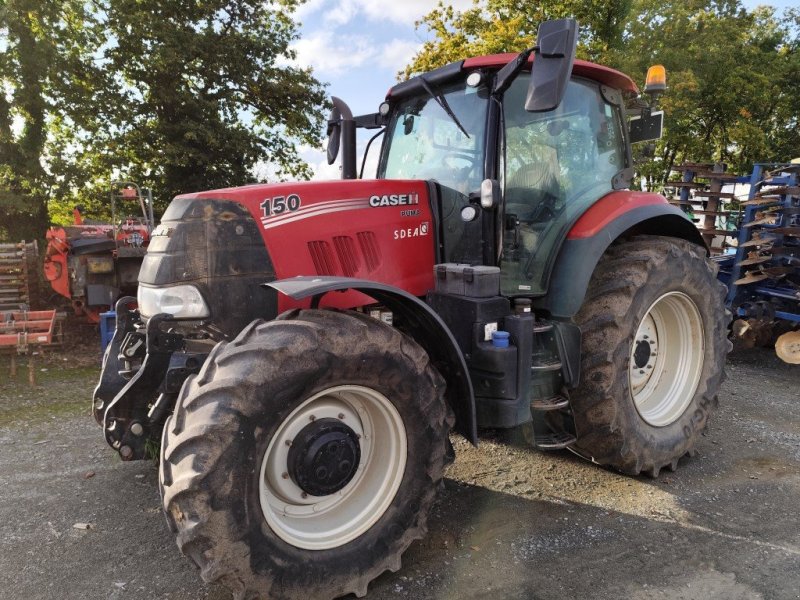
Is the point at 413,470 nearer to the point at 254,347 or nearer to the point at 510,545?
the point at 510,545

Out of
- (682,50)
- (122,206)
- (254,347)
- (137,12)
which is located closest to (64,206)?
(122,206)

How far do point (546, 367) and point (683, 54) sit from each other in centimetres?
1856

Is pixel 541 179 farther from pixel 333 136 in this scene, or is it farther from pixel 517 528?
pixel 517 528

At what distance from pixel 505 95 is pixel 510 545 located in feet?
8.09

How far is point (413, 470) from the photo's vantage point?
265cm

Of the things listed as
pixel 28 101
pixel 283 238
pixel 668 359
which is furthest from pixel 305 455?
pixel 28 101

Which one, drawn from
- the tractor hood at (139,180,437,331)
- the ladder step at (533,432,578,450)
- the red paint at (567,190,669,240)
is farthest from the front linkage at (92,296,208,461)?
the red paint at (567,190,669,240)

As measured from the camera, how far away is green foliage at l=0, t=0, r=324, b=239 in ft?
33.6

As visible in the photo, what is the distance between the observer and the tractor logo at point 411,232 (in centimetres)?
331

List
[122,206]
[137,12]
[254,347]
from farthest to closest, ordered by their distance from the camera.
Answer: [122,206], [137,12], [254,347]

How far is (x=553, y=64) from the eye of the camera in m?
2.73

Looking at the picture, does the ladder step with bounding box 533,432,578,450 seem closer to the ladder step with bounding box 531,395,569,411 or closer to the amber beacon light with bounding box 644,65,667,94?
the ladder step with bounding box 531,395,569,411

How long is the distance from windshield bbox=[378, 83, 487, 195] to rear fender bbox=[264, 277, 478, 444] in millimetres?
1015

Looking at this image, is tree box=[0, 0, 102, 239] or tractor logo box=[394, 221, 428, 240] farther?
tree box=[0, 0, 102, 239]
